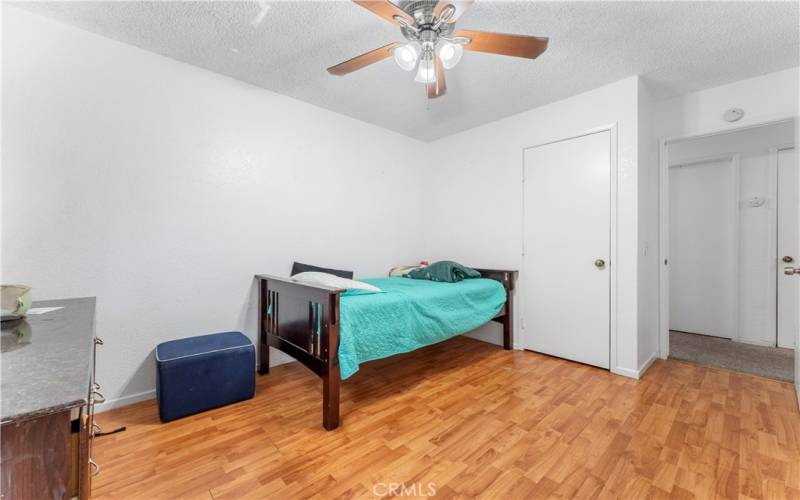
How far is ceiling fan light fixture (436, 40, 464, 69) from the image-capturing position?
5.43ft

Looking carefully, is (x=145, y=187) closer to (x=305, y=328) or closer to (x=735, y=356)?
(x=305, y=328)

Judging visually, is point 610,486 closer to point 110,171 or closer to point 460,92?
point 460,92

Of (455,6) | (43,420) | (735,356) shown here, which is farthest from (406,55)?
(735,356)

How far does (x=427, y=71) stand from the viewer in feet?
5.87

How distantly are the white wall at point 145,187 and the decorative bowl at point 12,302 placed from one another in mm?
885

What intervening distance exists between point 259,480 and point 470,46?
225 centimetres

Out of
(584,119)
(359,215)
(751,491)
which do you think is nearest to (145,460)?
(359,215)

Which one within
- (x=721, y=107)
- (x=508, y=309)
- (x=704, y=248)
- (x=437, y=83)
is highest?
(x=721, y=107)

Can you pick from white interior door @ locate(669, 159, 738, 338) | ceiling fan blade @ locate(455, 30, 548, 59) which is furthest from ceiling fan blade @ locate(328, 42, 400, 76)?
white interior door @ locate(669, 159, 738, 338)

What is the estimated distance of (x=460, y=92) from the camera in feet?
9.02

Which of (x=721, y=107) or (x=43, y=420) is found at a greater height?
(x=721, y=107)

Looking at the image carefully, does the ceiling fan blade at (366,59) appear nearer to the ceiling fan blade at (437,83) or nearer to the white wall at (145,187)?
the ceiling fan blade at (437,83)

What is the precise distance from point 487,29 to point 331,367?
2.14 metres

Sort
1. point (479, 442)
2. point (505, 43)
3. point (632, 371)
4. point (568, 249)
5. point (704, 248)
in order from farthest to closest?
point (704, 248) → point (568, 249) → point (632, 371) → point (479, 442) → point (505, 43)
